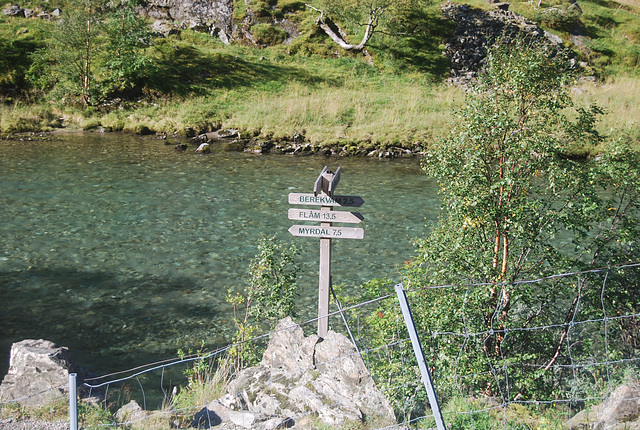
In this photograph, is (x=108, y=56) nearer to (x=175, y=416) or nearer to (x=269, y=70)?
(x=269, y=70)

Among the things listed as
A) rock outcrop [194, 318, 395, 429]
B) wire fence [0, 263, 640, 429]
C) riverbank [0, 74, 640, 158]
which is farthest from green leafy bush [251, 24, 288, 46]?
rock outcrop [194, 318, 395, 429]

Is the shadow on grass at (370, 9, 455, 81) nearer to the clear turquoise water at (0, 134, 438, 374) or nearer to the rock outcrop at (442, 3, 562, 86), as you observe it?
the rock outcrop at (442, 3, 562, 86)

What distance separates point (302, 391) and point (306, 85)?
3127cm

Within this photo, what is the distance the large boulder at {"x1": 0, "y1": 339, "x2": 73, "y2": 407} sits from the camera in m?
6.44

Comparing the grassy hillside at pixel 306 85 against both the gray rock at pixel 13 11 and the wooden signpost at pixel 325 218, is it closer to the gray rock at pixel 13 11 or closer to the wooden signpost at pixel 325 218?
the gray rock at pixel 13 11

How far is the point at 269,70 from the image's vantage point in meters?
38.7

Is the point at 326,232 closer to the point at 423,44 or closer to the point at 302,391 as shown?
the point at 302,391

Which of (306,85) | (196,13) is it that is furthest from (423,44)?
(196,13)

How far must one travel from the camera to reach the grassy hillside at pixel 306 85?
30.3m

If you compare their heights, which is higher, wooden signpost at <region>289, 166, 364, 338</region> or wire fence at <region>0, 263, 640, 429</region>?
wooden signpost at <region>289, 166, 364, 338</region>

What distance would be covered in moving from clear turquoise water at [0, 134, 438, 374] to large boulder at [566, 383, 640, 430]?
6.21 m

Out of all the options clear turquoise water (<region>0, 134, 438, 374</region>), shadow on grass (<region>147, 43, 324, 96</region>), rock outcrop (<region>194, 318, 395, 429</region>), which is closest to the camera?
rock outcrop (<region>194, 318, 395, 429</region>)

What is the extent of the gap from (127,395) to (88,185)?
14.4 metres

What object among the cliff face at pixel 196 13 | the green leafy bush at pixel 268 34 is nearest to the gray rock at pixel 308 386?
the green leafy bush at pixel 268 34
